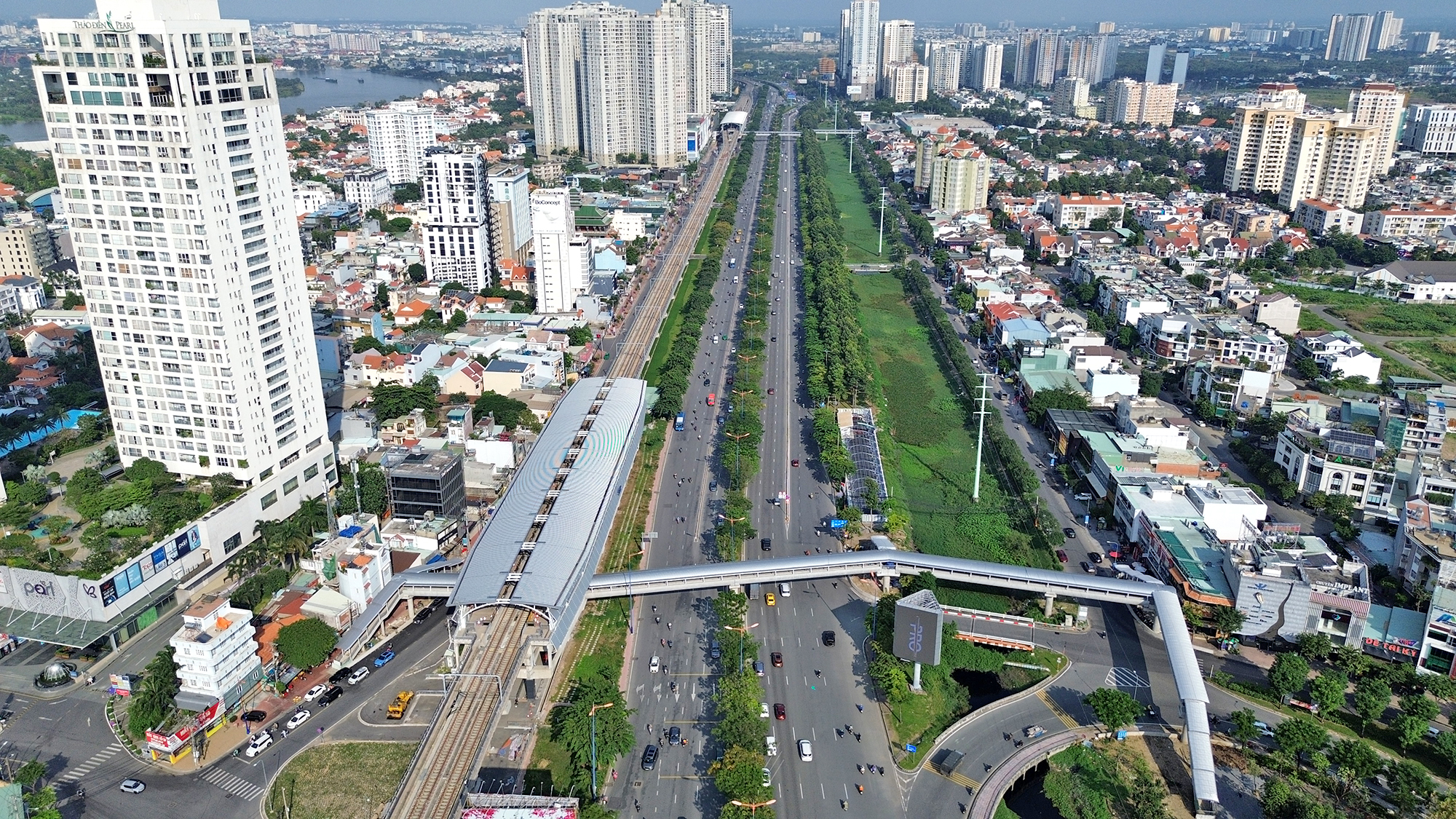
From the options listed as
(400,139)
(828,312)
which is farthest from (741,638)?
(400,139)

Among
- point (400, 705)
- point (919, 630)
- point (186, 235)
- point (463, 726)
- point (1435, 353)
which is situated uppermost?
point (186, 235)

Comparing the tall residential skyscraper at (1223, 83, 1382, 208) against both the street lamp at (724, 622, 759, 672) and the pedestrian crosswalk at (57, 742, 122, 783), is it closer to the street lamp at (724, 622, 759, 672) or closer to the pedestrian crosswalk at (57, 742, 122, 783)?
the street lamp at (724, 622, 759, 672)

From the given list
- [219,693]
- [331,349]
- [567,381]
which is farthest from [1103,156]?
[219,693]

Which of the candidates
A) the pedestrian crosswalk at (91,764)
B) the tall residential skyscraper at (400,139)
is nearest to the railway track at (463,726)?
the pedestrian crosswalk at (91,764)

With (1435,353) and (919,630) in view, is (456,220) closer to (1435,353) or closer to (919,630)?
(919,630)

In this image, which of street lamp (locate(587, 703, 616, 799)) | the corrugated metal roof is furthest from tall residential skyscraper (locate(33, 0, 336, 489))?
street lamp (locate(587, 703, 616, 799))

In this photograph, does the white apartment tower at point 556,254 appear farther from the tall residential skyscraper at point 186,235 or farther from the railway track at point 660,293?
the tall residential skyscraper at point 186,235
